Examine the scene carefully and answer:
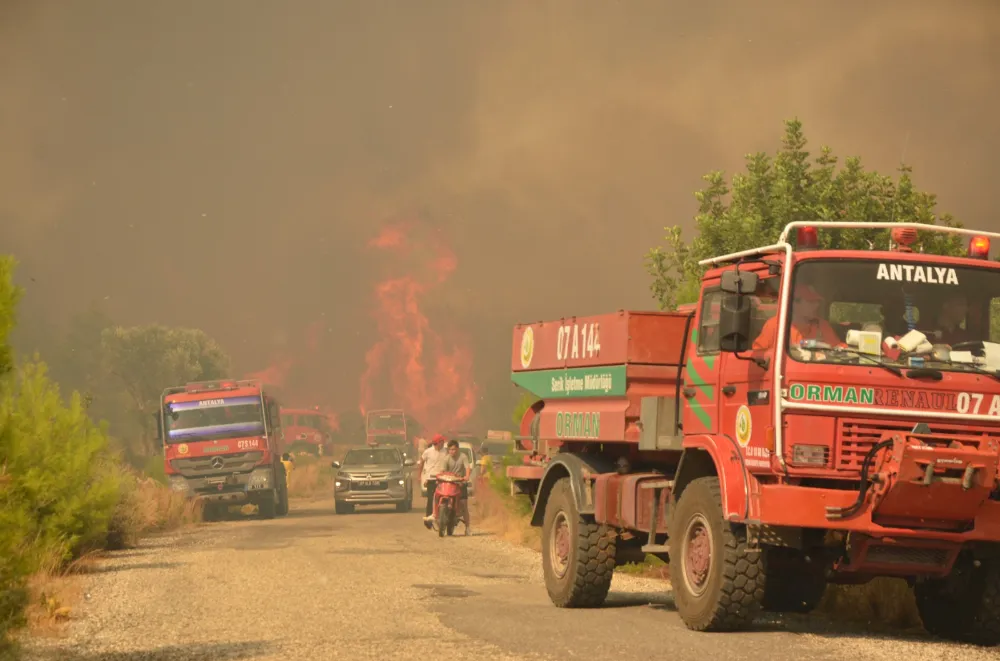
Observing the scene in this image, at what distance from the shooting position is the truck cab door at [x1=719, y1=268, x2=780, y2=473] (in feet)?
35.6

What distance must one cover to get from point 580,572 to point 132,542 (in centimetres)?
1339

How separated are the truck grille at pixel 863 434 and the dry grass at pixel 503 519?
13.0m

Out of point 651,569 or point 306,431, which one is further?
point 306,431

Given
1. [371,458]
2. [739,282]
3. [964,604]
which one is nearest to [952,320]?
[739,282]

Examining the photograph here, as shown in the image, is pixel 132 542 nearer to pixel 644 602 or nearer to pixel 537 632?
pixel 644 602

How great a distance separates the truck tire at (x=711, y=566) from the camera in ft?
36.5

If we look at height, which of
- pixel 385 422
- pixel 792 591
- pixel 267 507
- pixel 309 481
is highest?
pixel 385 422

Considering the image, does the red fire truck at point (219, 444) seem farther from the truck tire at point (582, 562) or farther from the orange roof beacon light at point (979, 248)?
the orange roof beacon light at point (979, 248)

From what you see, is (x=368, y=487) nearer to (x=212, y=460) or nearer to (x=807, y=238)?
(x=212, y=460)

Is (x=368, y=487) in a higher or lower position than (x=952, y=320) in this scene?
lower

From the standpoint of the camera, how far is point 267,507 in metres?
35.1

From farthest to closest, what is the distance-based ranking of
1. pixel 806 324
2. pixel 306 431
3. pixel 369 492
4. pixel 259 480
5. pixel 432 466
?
1. pixel 306 431
2. pixel 369 492
3. pixel 259 480
4. pixel 432 466
5. pixel 806 324

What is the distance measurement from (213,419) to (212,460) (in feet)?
3.40

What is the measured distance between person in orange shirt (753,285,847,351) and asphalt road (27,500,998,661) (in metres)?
2.36
